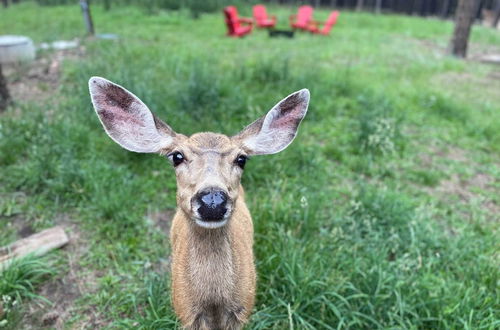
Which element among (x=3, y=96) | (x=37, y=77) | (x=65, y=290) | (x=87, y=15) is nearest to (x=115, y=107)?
(x=65, y=290)

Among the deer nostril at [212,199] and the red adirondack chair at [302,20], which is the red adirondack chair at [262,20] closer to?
the red adirondack chair at [302,20]

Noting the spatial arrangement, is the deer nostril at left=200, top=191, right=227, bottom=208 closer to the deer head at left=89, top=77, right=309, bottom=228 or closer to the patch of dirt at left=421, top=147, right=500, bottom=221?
the deer head at left=89, top=77, right=309, bottom=228

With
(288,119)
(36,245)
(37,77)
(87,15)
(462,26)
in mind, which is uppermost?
(288,119)

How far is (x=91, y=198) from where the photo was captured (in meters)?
3.83

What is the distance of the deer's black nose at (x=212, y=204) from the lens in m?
1.84

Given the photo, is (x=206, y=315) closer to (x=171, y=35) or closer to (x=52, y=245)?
(x=52, y=245)

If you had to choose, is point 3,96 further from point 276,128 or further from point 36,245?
point 276,128

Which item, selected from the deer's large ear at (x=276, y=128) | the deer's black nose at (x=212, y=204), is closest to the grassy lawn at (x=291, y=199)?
the deer's large ear at (x=276, y=128)

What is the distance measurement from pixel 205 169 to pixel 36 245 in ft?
6.29

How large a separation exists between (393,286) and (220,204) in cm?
164

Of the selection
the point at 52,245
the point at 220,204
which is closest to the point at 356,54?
the point at 52,245

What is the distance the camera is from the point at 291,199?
150 inches

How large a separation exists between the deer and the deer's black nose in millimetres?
137

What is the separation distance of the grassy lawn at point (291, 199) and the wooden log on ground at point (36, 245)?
3.1 inches
